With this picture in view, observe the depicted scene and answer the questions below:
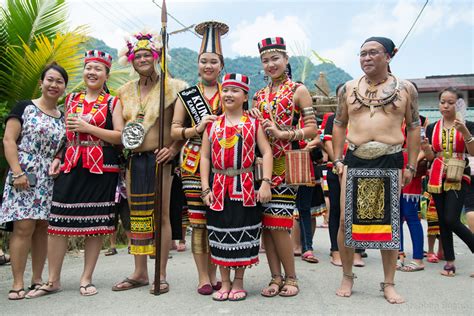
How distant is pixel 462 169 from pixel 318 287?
210cm

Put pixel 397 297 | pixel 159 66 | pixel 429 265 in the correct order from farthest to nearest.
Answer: pixel 429 265, pixel 159 66, pixel 397 297

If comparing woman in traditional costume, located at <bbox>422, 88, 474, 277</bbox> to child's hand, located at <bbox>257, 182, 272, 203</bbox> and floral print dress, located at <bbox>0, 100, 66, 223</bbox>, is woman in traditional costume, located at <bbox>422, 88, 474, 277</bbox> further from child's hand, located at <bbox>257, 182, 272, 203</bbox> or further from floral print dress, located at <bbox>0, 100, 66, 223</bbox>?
floral print dress, located at <bbox>0, 100, 66, 223</bbox>

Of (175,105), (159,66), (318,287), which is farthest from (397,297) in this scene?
(159,66)

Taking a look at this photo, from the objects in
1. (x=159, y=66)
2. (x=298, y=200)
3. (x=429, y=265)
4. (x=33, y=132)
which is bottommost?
(x=429, y=265)

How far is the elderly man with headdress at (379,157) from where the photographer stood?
12.1 ft

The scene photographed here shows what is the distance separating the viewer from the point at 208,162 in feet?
12.5

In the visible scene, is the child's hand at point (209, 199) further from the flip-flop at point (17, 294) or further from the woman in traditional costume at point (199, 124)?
the flip-flop at point (17, 294)

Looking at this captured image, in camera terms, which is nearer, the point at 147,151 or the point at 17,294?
the point at 17,294

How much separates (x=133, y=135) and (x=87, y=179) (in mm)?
566

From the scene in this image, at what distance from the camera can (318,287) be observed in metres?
4.16

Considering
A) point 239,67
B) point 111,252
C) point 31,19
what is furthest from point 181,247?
point 239,67

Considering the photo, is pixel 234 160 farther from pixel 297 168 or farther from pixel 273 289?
pixel 273 289

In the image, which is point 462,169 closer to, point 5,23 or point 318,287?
point 318,287

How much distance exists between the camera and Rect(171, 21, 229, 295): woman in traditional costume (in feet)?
12.9
